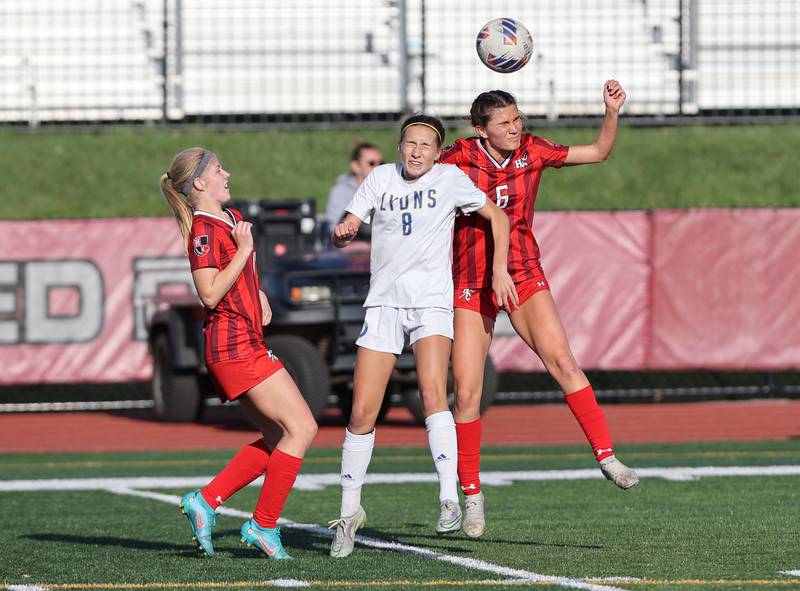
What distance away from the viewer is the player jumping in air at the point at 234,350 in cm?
723

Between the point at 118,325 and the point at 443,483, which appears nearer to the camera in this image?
the point at 443,483

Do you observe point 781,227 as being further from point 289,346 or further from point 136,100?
point 136,100

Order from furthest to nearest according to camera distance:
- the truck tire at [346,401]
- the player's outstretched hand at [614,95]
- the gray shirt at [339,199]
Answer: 1. the truck tire at [346,401]
2. the gray shirt at [339,199]
3. the player's outstretched hand at [614,95]

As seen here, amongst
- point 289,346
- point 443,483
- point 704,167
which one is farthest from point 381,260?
point 704,167

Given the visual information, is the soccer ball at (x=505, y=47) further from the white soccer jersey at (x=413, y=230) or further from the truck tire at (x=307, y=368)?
the truck tire at (x=307, y=368)

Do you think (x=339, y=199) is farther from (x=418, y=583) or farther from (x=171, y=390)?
(x=418, y=583)

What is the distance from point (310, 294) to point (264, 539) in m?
7.29

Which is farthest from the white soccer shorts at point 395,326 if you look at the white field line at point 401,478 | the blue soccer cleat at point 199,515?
the white field line at point 401,478

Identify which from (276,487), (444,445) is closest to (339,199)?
(444,445)

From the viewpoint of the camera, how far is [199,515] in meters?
7.30

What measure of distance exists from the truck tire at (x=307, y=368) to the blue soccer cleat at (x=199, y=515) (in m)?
6.59

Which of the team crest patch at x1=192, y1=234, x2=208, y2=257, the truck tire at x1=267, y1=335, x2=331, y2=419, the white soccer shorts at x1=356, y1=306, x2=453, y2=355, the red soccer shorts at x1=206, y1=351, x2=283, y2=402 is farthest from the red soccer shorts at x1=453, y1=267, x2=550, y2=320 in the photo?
the truck tire at x1=267, y1=335, x2=331, y2=419

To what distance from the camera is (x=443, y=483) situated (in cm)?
765

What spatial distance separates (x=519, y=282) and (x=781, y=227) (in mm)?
9676
